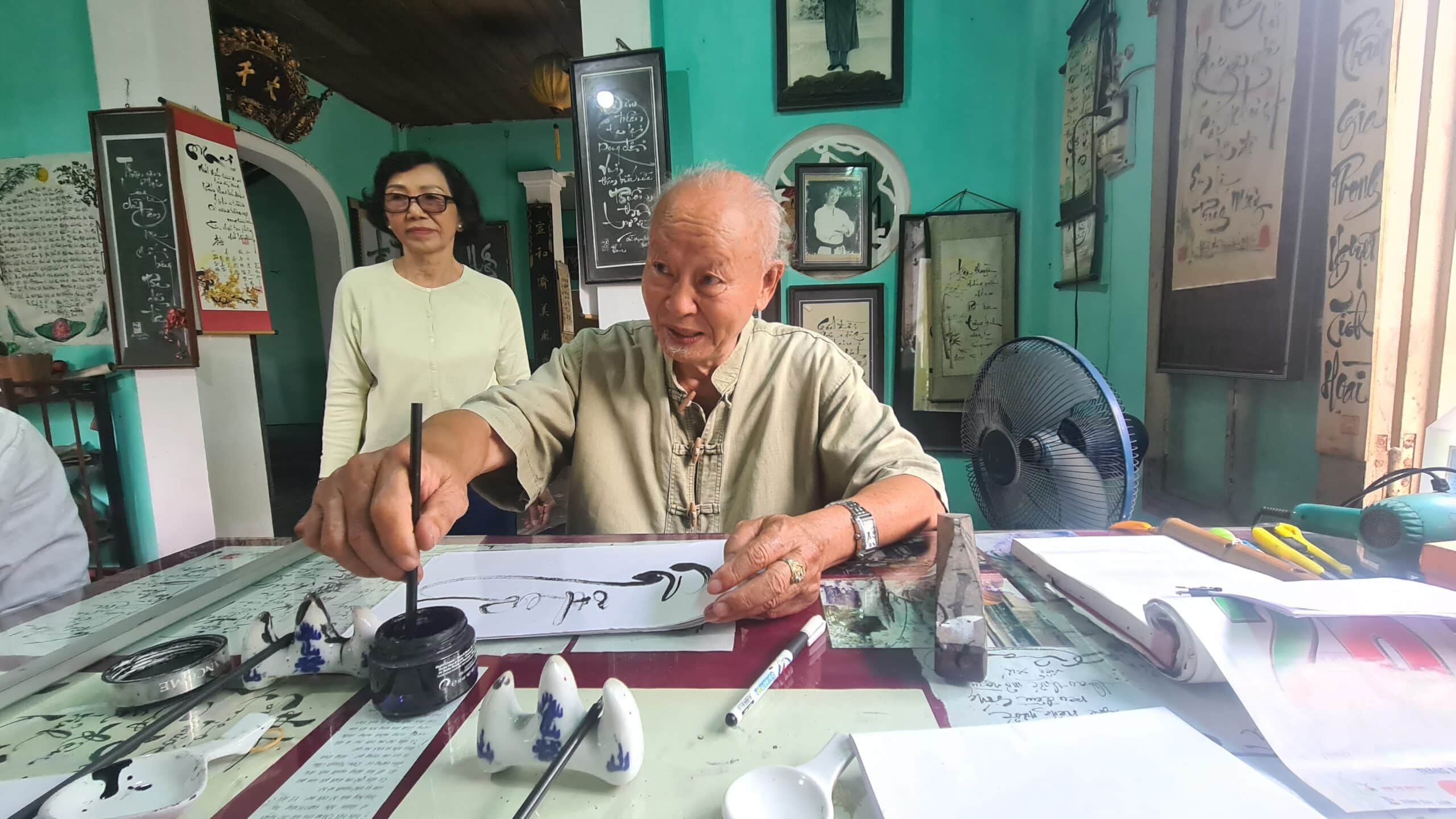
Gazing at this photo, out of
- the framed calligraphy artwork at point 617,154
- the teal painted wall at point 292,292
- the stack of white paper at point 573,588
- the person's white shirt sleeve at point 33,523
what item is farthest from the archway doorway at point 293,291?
the stack of white paper at point 573,588

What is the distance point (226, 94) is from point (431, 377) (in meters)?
1.24

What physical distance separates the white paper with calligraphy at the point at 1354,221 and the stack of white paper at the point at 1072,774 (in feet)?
2.79

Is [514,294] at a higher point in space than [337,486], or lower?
higher

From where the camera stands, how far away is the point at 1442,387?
0.82 metres

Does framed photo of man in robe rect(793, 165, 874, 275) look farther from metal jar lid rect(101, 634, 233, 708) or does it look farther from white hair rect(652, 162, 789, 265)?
metal jar lid rect(101, 634, 233, 708)

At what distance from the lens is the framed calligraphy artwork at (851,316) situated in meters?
2.20

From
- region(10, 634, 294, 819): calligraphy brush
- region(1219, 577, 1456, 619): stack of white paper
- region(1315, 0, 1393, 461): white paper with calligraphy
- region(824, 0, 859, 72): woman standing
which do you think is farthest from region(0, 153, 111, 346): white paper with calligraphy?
region(1315, 0, 1393, 461): white paper with calligraphy

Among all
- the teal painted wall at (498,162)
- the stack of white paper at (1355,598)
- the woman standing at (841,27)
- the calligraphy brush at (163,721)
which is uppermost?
the woman standing at (841,27)

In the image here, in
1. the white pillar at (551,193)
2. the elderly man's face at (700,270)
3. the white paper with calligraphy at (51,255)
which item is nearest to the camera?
the elderly man's face at (700,270)

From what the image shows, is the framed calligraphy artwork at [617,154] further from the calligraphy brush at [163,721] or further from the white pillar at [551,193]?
the calligraphy brush at [163,721]

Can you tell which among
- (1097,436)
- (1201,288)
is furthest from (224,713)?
(1201,288)

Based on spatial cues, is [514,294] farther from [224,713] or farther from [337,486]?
[224,713]

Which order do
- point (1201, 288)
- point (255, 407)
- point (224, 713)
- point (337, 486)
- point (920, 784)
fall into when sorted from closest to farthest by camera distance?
point (920, 784), point (224, 713), point (337, 486), point (1201, 288), point (255, 407)

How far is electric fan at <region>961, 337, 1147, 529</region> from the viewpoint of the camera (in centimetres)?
93
